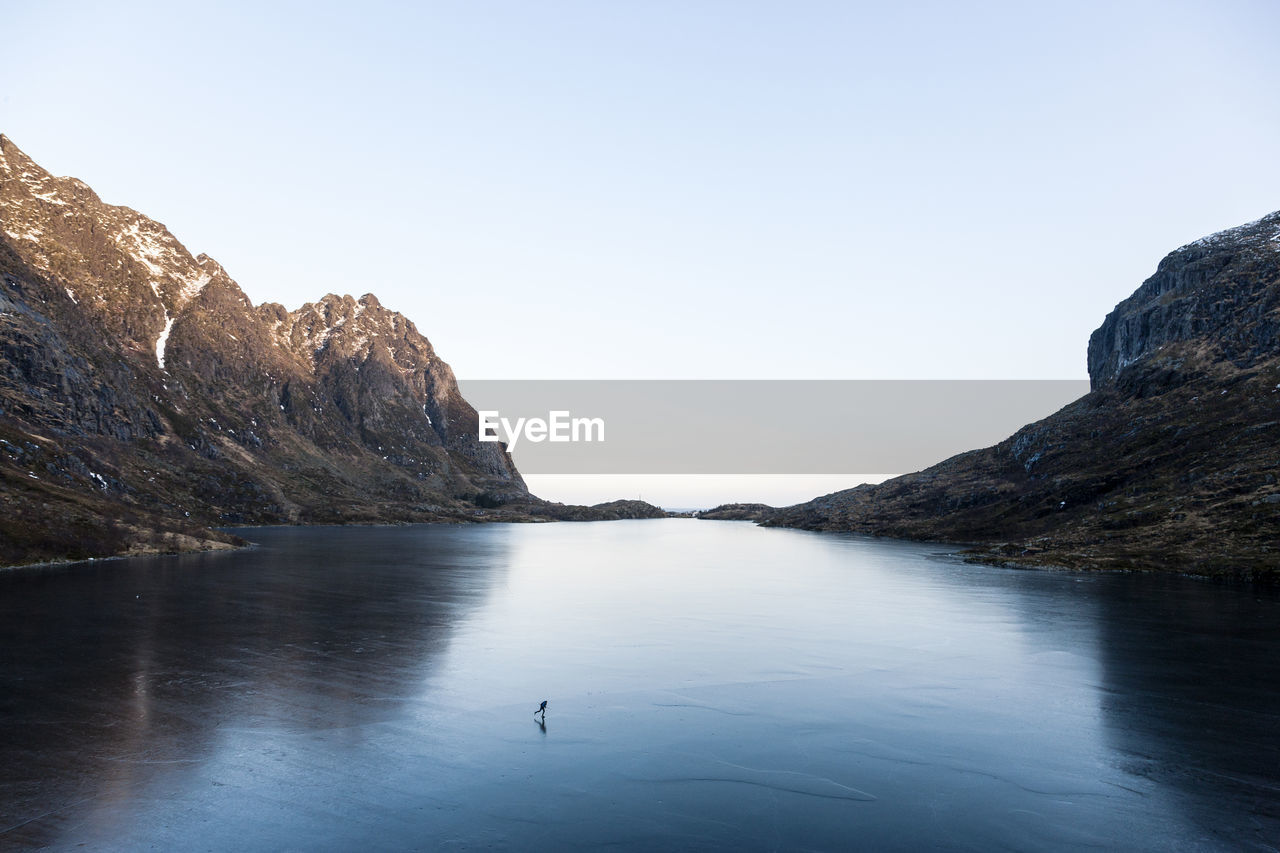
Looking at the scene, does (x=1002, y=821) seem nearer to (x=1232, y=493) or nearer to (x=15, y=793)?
(x=15, y=793)

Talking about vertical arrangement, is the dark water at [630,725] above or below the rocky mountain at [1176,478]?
below

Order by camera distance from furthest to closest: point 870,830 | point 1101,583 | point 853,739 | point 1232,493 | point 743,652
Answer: point 1232,493 < point 1101,583 < point 743,652 < point 853,739 < point 870,830

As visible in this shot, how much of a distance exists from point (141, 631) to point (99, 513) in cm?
8020

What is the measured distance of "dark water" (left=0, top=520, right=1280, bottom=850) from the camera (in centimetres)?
2484

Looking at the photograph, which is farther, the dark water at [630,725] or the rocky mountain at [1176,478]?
the rocky mountain at [1176,478]

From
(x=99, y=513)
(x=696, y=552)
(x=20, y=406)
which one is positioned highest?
(x=20, y=406)

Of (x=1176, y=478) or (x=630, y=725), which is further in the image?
(x=1176, y=478)

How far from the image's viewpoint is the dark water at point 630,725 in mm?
24844

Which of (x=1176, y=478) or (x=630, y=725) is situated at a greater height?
(x=1176, y=478)

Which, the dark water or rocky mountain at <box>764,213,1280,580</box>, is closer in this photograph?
the dark water

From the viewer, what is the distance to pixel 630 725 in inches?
1437

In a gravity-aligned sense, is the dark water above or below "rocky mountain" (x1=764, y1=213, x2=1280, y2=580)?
below

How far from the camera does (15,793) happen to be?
2566 centimetres

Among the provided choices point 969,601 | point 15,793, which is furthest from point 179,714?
point 969,601
